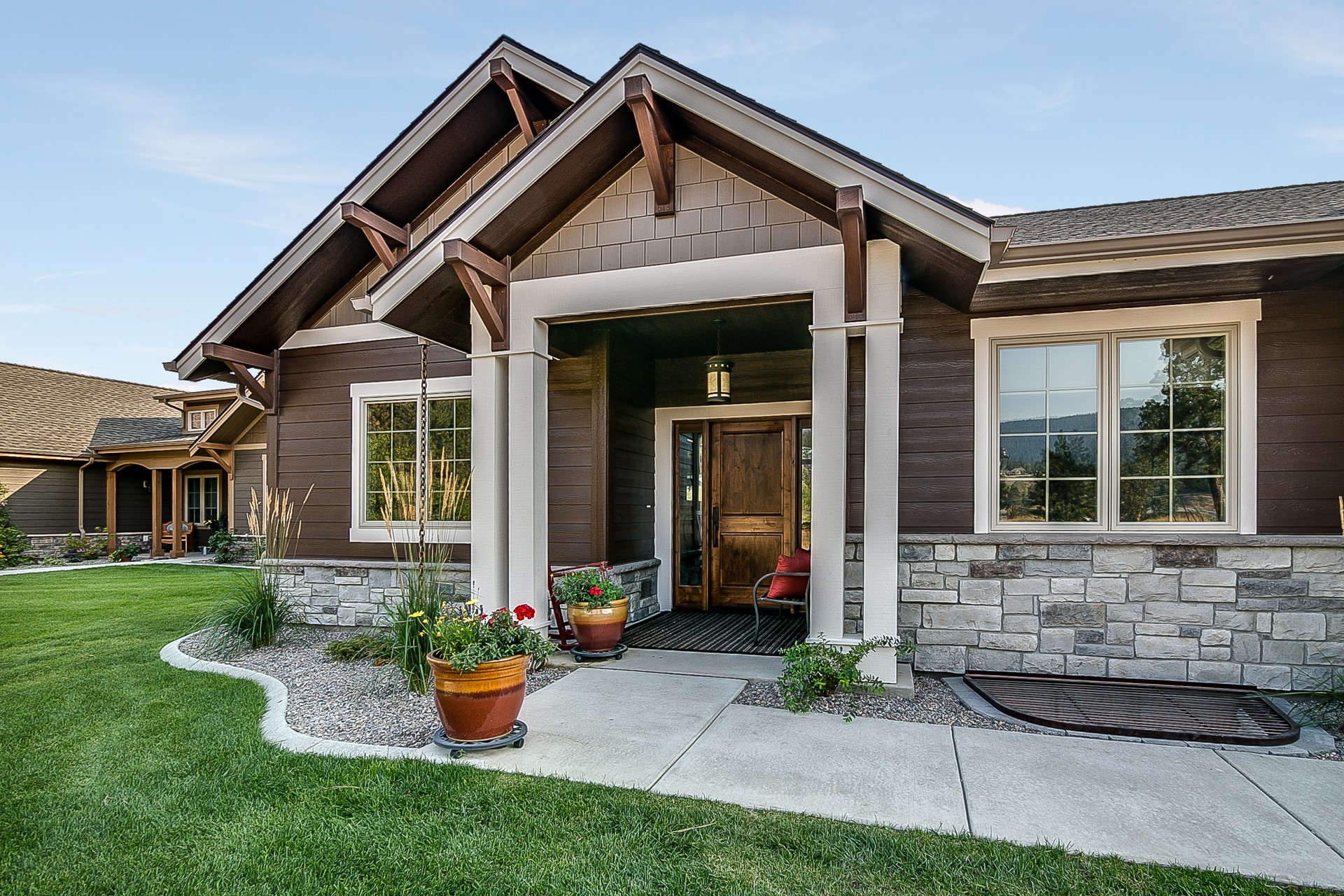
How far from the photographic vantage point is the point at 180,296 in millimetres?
17250

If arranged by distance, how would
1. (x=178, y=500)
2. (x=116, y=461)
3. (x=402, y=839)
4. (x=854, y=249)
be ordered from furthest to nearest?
1. (x=116, y=461)
2. (x=178, y=500)
3. (x=854, y=249)
4. (x=402, y=839)

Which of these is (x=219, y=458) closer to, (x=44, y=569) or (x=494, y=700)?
(x=44, y=569)

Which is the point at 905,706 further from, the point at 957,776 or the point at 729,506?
the point at 729,506

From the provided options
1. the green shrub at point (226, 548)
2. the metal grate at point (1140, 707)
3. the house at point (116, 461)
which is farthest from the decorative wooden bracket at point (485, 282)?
the green shrub at point (226, 548)

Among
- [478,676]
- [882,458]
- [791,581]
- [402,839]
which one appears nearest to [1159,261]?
[882,458]

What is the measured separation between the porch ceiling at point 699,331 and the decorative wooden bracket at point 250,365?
3.12 metres

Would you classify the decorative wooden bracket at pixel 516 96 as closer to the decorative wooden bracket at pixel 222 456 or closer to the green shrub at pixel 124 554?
the decorative wooden bracket at pixel 222 456

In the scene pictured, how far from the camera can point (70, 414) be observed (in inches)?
678

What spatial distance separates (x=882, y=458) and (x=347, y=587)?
5.14 meters

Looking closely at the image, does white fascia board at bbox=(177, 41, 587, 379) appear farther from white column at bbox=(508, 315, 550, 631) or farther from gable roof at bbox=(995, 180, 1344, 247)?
gable roof at bbox=(995, 180, 1344, 247)

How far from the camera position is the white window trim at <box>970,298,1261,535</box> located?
179 inches

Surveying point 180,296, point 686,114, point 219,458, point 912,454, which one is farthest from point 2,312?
point 912,454

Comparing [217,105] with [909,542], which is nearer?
[909,542]

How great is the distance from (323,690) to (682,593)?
3.87 meters
